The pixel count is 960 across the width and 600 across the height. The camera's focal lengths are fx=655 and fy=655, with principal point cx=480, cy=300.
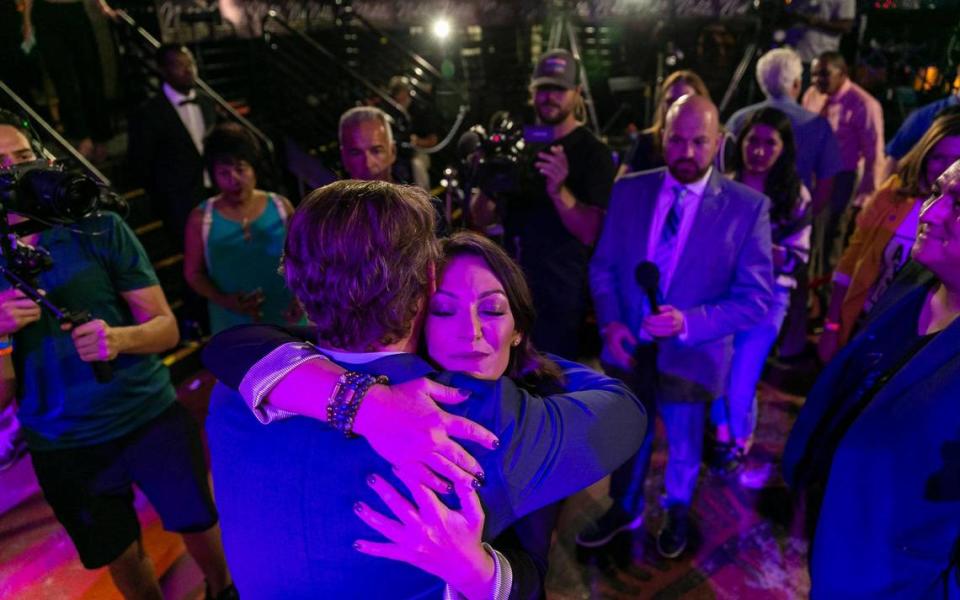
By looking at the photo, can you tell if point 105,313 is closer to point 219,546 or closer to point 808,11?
point 219,546

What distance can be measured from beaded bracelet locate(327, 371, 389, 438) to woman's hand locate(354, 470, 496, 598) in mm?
87

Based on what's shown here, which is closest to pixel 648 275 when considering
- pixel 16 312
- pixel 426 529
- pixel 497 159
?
pixel 497 159

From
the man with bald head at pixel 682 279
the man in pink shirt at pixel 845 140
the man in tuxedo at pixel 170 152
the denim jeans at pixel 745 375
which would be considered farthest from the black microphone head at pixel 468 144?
the man in pink shirt at pixel 845 140

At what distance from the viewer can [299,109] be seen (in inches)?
318

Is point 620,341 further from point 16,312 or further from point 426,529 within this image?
point 16,312

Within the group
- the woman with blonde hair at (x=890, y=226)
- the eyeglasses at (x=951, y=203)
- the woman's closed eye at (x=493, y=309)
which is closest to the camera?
the woman's closed eye at (x=493, y=309)

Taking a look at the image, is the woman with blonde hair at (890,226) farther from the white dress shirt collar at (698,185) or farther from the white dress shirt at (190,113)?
the white dress shirt at (190,113)

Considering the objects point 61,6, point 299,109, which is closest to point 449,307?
point 61,6

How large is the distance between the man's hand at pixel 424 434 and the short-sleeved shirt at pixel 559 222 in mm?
1887

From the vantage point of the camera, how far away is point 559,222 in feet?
9.23

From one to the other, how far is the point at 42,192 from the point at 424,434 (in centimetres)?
128

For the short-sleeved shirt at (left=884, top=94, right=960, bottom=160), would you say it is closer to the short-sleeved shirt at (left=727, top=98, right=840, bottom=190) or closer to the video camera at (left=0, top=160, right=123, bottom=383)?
the short-sleeved shirt at (left=727, top=98, right=840, bottom=190)

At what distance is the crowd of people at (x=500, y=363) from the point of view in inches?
37.9

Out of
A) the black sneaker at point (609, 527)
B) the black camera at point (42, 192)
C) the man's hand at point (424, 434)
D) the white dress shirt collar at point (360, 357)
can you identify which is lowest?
the black sneaker at point (609, 527)
